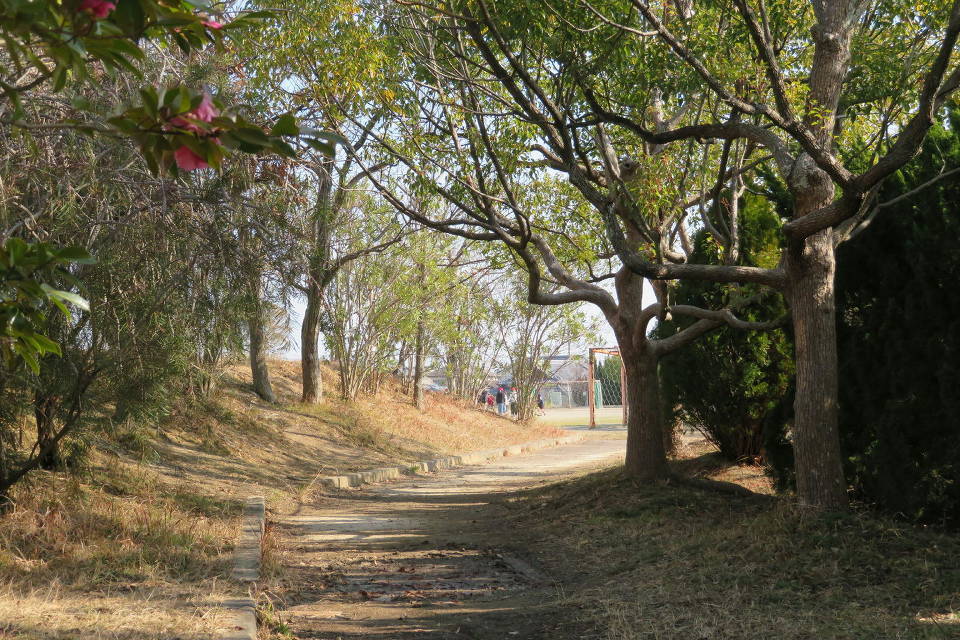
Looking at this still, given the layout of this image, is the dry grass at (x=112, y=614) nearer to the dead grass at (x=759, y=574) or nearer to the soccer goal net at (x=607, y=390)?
the dead grass at (x=759, y=574)

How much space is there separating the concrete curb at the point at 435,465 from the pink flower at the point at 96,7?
40.1 feet

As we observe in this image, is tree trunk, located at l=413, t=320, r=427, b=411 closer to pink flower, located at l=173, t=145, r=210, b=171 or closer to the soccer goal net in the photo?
the soccer goal net

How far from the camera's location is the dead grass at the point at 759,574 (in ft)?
16.4

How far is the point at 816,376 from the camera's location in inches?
282

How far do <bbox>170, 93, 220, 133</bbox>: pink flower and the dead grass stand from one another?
3999mm

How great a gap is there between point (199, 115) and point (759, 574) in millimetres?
5194

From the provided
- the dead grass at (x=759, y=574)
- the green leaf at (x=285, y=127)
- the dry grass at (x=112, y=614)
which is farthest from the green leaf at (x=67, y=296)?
the dead grass at (x=759, y=574)

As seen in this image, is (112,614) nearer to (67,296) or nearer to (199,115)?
(67,296)

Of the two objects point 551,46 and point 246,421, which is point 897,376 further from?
point 246,421

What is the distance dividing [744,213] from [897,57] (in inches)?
105

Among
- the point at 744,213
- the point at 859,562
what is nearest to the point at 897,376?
the point at 859,562

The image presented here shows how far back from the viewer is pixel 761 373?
10.5 meters

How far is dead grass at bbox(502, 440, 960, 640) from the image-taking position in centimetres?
499

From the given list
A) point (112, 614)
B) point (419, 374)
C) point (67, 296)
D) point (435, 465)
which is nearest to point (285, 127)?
point (67, 296)
